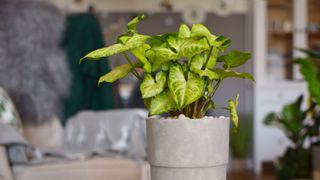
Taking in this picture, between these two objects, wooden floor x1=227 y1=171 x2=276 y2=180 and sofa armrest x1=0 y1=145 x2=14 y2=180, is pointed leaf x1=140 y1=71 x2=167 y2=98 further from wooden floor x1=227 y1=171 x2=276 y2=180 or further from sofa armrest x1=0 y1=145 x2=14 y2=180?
wooden floor x1=227 y1=171 x2=276 y2=180

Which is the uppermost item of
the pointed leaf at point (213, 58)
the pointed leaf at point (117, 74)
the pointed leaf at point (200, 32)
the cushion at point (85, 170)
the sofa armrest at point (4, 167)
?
the pointed leaf at point (200, 32)

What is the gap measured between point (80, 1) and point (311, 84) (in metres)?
3.57

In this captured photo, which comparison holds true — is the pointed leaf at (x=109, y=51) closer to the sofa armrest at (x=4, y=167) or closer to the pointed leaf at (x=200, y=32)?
the pointed leaf at (x=200, y=32)

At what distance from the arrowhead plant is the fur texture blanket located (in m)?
2.51

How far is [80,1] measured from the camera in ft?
18.5

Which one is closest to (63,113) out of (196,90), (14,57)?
(14,57)

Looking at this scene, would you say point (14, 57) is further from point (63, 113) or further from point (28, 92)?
point (63, 113)

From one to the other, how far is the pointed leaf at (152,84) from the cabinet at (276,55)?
4.85 metres

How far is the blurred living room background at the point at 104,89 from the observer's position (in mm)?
2631

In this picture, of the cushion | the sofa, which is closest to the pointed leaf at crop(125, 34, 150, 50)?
the sofa

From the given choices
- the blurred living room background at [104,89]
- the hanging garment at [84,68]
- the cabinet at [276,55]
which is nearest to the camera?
the blurred living room background at [104,89]

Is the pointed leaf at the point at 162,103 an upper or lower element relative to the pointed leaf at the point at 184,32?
lower

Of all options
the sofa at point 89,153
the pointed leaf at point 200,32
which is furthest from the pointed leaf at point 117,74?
the sofa at point 89,153

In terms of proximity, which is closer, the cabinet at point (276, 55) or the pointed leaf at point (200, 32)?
the pointed leaf at point (200, 32)
